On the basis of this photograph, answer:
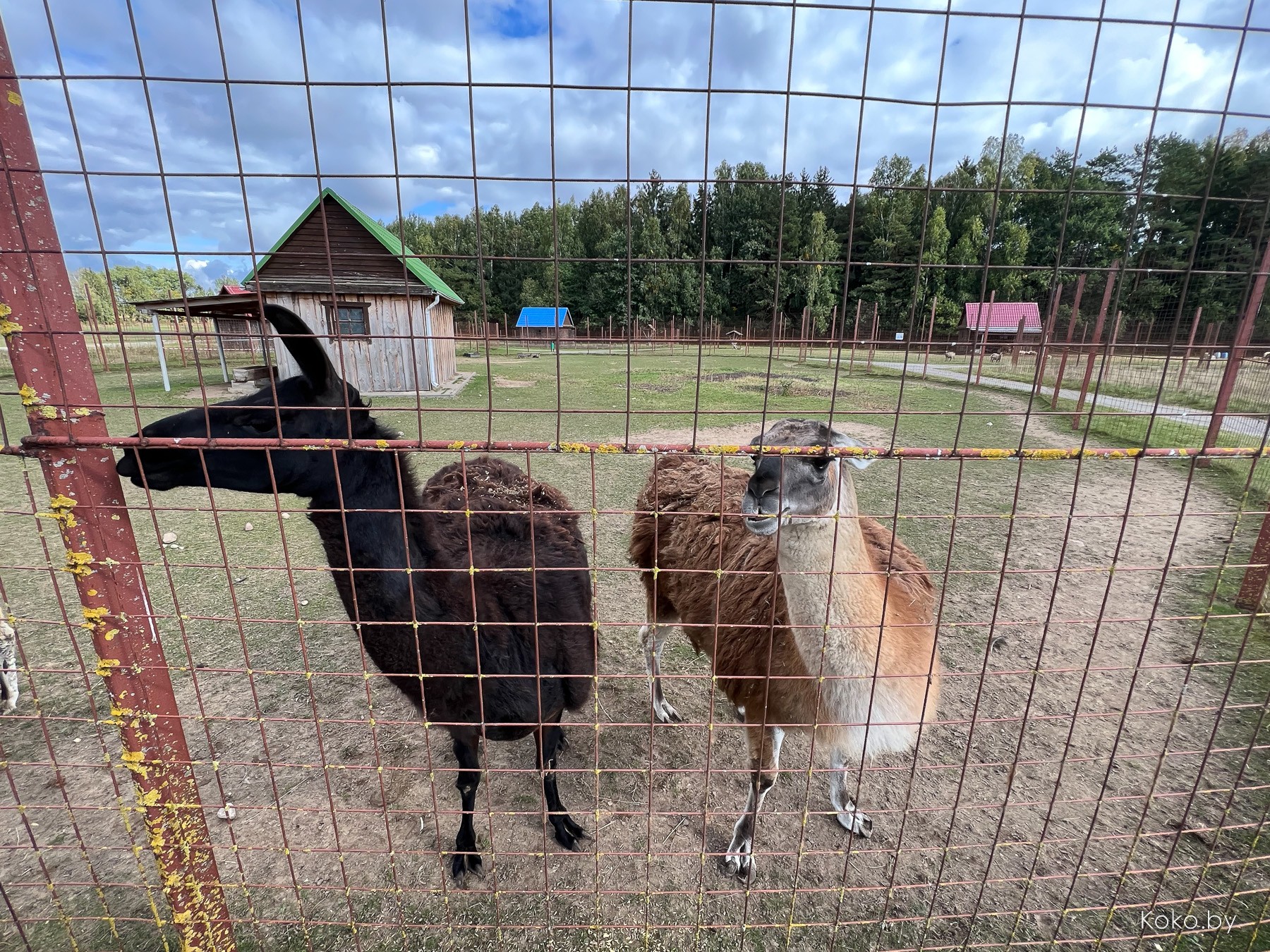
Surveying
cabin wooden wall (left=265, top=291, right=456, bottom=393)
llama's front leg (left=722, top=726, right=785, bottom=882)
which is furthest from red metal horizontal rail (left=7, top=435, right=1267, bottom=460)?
cabin wooden wall (left=265, top=291, right=456, bottom=393)

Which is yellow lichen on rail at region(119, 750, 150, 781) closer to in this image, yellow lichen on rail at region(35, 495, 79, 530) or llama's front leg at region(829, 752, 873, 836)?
yellow lichen on rail at region(35, 495, 79, 530)

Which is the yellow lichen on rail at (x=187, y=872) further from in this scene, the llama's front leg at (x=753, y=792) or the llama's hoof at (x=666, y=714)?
the llama's hoof at (x=666, y=714)

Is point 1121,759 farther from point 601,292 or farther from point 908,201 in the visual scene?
point 601,292

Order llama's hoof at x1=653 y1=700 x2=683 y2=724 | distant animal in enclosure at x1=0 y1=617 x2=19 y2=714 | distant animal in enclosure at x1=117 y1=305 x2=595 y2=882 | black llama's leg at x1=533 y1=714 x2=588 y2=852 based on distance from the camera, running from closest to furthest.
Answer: distant animal in enclosure at x1=117 y1=305 x2=595 y2=882
black llama's leg at x1=533 y1=714 x2=588 y2=852
distant animal in enclosure at x1=0 y1=617 x2=19 y2=714
llama's hoof at x1=653 y1=700 x2=683 y2=724

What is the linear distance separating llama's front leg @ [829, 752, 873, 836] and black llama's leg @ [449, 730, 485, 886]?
68.7 inches

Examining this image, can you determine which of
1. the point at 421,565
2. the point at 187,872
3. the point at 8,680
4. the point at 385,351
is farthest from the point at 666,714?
the point at 385,351

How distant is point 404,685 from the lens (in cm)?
266

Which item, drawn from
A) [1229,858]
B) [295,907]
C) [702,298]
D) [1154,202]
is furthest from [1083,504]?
[295,907]

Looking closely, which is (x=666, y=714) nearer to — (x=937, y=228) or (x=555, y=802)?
(x=555, y=802)

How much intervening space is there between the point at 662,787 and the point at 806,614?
1.57 metres

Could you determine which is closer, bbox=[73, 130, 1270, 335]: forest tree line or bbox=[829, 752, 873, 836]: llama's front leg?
bbox=[73, 130, 1270, 335]: forest tree line

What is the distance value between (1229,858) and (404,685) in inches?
151

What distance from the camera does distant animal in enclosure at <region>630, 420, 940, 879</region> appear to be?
7.11 ft

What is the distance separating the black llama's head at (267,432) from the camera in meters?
1.91
